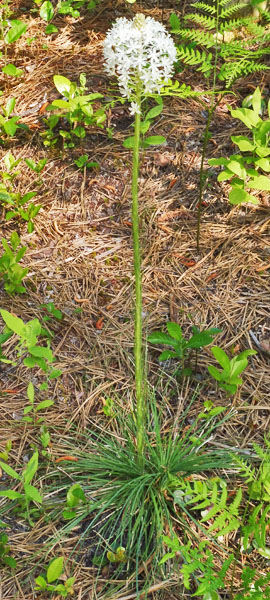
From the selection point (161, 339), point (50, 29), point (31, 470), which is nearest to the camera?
point (31, 470)

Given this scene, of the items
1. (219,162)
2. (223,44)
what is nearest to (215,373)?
(219,162)

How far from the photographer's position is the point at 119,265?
2.63 m

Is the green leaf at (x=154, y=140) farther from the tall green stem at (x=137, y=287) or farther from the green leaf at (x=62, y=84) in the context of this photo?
the tall green stem at (x=137, y=287)

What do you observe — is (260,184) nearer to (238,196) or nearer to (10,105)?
(238,196)

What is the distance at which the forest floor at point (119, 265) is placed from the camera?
2.19 metres

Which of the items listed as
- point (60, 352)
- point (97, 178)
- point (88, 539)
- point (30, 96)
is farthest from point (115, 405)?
point (30, 96)

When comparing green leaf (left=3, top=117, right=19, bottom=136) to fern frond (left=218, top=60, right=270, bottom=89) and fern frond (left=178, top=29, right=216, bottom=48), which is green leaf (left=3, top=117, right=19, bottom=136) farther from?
fern frond (left=218, top=60, right=270, bottom=89)

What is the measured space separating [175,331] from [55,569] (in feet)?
3.17

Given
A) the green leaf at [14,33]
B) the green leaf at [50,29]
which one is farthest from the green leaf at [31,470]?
the green leaf at [50,29]

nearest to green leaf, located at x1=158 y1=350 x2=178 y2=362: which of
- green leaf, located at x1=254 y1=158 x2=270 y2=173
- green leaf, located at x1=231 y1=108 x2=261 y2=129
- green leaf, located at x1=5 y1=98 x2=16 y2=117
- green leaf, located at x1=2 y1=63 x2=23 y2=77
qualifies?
green leaf, located at x1=254 y1=158 x2=270 y2=173

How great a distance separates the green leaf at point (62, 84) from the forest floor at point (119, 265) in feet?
0.81

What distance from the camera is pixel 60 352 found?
92.4 inches

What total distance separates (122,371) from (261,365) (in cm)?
58

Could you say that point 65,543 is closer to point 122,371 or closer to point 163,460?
point 163,460
